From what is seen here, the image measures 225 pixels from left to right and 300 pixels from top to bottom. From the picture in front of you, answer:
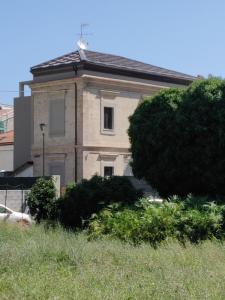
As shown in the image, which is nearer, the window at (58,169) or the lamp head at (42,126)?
the window at (58,169)

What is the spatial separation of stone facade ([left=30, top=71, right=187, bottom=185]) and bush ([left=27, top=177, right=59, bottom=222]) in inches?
653

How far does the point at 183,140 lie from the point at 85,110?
2403cm

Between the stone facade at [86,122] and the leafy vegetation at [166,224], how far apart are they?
2701cm

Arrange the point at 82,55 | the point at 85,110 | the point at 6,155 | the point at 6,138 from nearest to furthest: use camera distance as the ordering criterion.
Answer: the point at 85,110
the point at 82,55
the point at 6,155
the point at 6,138

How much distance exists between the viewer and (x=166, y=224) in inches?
578

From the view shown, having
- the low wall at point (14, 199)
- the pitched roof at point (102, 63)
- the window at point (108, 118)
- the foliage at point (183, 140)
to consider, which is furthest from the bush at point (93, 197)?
the window at point (108, 118)

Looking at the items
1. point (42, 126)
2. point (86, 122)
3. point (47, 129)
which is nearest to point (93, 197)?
point (86, 122)

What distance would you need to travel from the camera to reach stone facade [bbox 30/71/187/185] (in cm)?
4288

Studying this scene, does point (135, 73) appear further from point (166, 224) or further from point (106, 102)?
point (166, 224)

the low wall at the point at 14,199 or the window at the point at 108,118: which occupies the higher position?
the window at the point at 108,118

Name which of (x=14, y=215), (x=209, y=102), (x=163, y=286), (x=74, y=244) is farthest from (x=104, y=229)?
(x=14, y=215)

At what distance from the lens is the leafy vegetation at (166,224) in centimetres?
1442

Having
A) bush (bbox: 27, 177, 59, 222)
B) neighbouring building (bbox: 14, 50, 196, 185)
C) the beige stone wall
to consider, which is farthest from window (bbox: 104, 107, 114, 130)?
bush (bbox: 27, 177, 59, 222)

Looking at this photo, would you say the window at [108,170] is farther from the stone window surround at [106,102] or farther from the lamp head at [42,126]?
the lamp head at [42,126]
